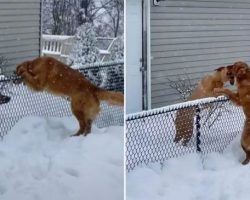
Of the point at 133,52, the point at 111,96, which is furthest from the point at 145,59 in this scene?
the point at 111,96

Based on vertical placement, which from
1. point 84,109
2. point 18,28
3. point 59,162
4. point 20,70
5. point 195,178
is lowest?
point 195,178

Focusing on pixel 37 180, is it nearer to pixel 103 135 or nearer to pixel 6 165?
pixel 6 165

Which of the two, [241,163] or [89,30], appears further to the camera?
[241,163]

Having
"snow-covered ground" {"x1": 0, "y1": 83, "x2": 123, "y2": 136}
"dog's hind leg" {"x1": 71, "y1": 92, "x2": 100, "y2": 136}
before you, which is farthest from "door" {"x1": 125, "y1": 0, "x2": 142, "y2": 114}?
"snow-covered ground" {"x1": 0, "y1": 83, "x2": 123, "y2": 136}

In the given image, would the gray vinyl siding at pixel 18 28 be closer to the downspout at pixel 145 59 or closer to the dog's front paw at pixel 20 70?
the dog's front paw at pixel 20 70

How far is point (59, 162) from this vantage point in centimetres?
134

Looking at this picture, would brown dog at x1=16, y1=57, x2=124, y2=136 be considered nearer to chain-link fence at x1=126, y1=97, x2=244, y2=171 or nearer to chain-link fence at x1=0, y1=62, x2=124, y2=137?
chain-link fence at x1=0, y1=62, x2=124, y2=137

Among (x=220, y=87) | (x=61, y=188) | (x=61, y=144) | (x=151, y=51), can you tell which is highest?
(x=151, y=51)

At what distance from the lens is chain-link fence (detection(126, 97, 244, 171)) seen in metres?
1.50

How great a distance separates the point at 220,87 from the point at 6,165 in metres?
0.83

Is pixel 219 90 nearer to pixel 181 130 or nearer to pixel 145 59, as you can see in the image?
pixel 181 130

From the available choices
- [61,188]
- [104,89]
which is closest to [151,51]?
[104,89]

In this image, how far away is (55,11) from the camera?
4.24ft

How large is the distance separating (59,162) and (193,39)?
0.65 m
